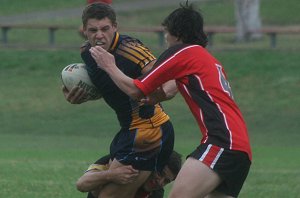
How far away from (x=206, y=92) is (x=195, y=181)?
596 millimetres

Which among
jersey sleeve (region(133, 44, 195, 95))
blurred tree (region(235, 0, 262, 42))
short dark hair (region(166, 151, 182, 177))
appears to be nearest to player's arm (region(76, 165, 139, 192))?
short dark hair (region(166, 151, 182, 177))

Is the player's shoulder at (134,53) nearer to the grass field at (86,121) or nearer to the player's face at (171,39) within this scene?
the player's face at (171,39)

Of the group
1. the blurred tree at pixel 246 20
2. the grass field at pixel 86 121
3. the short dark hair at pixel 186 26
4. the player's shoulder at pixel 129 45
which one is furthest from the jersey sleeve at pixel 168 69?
the blurred tree at pixel 246 20

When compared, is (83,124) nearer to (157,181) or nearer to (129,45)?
(157,181)

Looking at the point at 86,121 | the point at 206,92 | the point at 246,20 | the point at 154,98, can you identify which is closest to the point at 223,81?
the point at 206,92

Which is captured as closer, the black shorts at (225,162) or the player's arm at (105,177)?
the black shorts at (225,162)

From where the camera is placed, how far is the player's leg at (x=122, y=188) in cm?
770

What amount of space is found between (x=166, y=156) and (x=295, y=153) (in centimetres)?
915

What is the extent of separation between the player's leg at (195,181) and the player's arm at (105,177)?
897 mm

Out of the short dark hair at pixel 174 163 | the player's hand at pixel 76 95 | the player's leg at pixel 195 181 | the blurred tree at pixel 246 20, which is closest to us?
the player's leg at pixel 195 181

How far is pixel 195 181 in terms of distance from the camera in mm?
6715

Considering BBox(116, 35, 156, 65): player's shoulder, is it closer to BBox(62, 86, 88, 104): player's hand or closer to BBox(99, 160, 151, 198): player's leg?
BBox(62, 86, 88, 104): player's hand

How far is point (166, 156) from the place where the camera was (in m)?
7.82

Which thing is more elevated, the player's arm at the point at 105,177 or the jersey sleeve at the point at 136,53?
the jersey sleeve at the point at 136,53
